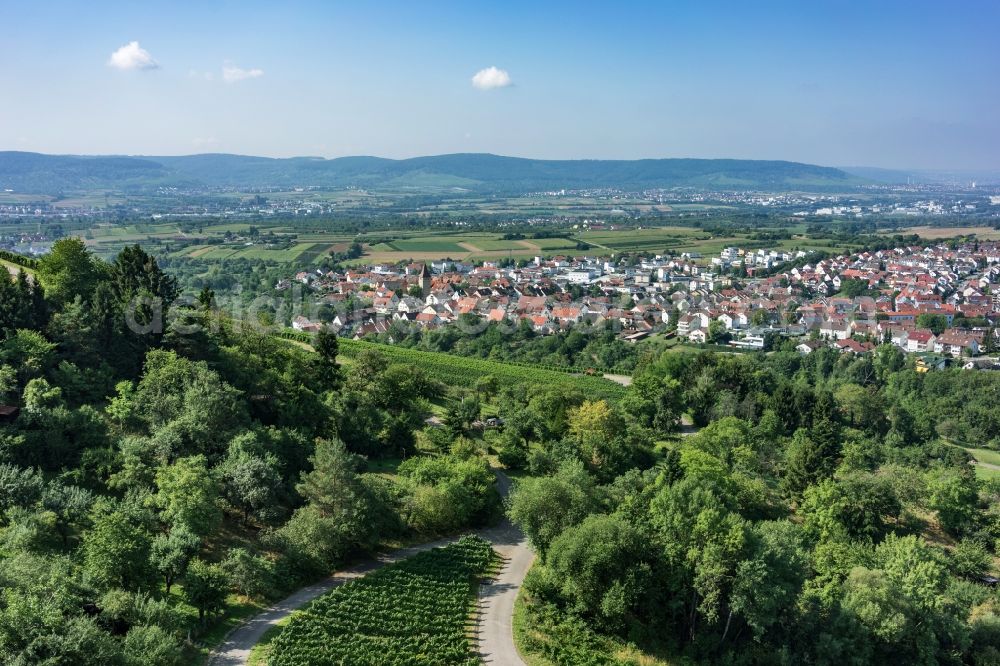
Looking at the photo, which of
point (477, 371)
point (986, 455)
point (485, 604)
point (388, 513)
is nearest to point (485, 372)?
point (477, 371)

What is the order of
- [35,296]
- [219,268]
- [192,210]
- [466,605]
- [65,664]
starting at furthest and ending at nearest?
[192,210] → [219,268] → [35,296] → [466,605] → [65,664]

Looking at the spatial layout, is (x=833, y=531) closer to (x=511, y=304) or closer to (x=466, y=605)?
(x=466, y=605)

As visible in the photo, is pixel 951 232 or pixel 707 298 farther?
pixel 951 232

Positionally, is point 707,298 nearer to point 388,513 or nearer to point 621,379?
point 621,379

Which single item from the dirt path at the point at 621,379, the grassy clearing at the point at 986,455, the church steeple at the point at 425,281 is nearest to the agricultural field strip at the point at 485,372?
the dirt path at the point at 621,379

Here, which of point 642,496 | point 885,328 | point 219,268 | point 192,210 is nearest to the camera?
point 642,496

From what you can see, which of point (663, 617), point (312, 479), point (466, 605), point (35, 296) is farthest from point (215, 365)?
point (663, 617)
